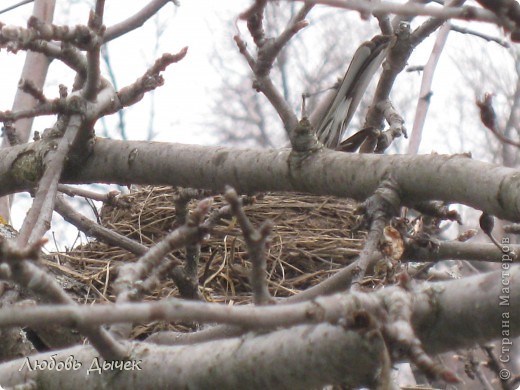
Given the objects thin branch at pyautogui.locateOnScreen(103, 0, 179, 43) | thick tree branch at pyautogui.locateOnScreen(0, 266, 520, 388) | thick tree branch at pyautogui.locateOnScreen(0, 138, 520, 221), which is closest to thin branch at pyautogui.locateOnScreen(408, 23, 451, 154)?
thick tree branch at pyautogui.locateOnScreen(0, 138, 520, 221)

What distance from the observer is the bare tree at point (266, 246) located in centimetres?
138

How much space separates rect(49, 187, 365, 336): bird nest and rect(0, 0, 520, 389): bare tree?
0.22 metres

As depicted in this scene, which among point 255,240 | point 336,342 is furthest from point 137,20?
point 336,342

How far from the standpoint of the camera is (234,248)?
3.49m

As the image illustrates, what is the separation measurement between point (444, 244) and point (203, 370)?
1.39 metres

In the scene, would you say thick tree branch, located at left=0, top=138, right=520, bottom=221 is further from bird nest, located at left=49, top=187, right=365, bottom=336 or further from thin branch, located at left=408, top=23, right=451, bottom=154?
thin branch, located at left=408, top=23, right=451, bottom=154

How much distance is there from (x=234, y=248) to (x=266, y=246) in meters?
0.89

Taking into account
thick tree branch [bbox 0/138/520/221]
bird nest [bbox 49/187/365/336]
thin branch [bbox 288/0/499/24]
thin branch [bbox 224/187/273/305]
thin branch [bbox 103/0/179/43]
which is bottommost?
bird nest [bbox 49/187/365/336]

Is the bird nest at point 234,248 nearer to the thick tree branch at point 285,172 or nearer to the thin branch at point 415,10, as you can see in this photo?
the thick tree branch at point 285,172

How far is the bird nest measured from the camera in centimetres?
348

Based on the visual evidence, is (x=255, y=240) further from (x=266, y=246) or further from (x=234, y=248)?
(x=234, y=248)

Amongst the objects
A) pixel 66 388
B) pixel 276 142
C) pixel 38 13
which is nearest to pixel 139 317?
pixel 66 388

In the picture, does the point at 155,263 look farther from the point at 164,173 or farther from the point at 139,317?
the point at 164,173

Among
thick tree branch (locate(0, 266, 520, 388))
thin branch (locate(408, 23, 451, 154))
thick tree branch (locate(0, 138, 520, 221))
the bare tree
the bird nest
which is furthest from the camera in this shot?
thin branch (locate(408, 23, 451, 154))
